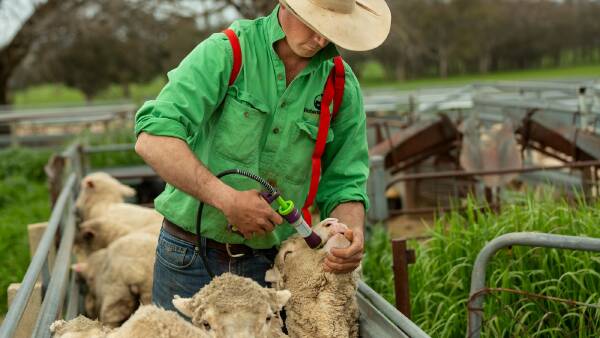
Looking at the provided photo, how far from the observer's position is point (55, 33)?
64.4 feet

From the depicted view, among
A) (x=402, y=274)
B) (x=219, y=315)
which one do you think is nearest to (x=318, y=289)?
(x=219, y=315)

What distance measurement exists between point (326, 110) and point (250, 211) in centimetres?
62

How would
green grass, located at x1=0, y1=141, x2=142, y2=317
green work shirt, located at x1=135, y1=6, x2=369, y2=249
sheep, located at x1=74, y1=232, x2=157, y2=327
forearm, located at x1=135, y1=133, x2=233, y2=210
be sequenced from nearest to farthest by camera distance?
forearm, located at x1=135, y1=133, x2=233, y2=210 < green work shirt, located at x1=135, y1=6, x2=369, y2=249 < sheep, located at x1=74, y1=232, x2=157, y2=327 < green grass, located at x1=0, y1=141, x2=142, y2=317

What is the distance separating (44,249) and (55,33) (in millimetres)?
17790

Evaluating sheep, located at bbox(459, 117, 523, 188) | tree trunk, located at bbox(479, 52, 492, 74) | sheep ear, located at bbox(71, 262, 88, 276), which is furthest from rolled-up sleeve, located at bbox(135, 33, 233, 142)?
tree trunk, located at bbox(479, 52, 492, 74)

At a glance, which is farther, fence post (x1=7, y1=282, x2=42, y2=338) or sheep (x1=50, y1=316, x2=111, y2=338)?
fence post (x1=7, y1=282, x2=42, y2=338)

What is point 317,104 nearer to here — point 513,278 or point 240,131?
point 240,131

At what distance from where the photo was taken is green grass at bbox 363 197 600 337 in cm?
377

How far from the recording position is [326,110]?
2.82 meters

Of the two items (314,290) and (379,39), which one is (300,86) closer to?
(379,39)

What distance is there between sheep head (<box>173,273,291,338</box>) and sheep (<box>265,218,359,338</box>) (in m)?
0.30

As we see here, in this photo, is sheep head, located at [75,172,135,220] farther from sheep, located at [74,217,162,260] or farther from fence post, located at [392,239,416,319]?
fence post, located at [392,239,416,319]

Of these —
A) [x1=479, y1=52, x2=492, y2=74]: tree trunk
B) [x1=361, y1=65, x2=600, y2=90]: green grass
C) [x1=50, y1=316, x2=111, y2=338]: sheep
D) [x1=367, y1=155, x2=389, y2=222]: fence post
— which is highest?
[x1=50, y1=316, x2=111, y2=338]: sheep

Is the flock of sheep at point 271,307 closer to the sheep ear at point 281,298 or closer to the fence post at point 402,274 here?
the sheep ear at point 281,298
